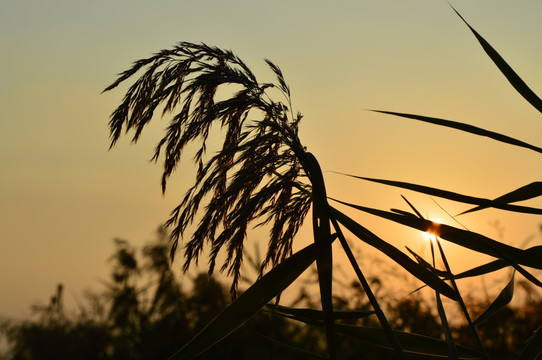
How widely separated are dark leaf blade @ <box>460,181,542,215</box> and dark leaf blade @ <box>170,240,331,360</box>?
498 mm

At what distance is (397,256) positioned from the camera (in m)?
1.82

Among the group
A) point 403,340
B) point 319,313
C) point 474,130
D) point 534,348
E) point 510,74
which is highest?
point 510,74

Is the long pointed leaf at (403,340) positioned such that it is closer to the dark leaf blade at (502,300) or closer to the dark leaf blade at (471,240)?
the dark leaf blade at (502,300)

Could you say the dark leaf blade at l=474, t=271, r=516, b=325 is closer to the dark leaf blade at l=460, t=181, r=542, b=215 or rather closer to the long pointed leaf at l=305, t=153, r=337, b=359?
the dark leaf blade at l=460, t=181, r=542, b=215

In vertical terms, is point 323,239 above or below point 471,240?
above

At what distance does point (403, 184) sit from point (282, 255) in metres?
0.45

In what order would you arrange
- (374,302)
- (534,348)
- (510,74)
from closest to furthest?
(374,302) → (534,348) → (510,74)

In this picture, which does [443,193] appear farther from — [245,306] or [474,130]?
[245,306]

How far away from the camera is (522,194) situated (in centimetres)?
189

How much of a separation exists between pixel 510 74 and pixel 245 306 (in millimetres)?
920

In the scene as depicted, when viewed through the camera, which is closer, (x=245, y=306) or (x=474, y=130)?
(x=245, y=306)

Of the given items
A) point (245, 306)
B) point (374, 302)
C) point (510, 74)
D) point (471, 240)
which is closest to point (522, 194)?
point (471, 240)

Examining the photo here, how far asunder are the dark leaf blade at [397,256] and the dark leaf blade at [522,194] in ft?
0.74

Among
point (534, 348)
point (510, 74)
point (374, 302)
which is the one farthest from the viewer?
point (510, 74)
